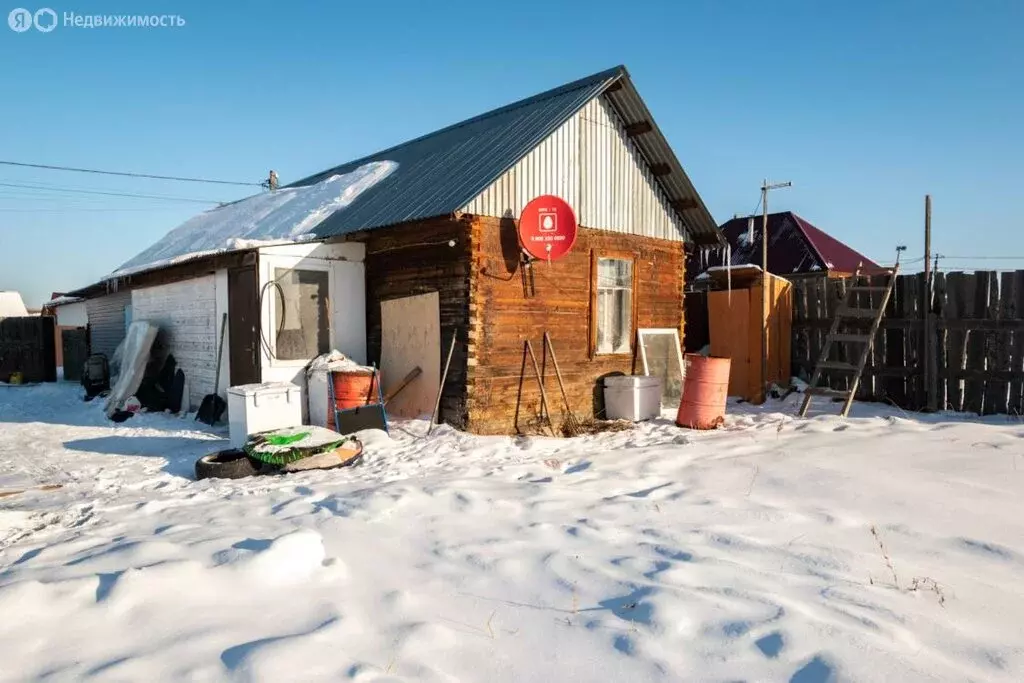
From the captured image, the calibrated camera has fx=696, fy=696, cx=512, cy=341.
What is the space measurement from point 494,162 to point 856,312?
6233 millimetres

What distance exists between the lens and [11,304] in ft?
128

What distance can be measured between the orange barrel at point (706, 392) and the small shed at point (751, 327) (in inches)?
110

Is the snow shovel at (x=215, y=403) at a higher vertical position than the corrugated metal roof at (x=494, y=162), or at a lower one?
lower

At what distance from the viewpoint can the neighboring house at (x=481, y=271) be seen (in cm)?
975

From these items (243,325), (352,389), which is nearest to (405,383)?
(352,389)

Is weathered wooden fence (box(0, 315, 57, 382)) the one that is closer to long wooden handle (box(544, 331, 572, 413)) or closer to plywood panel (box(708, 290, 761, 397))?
long wooden handle (box(544, 331, 572, 413))

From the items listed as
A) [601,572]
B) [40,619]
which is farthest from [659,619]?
[40,619]

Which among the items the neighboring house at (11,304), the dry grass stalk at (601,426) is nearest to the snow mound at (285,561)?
the dry grass stalk at (601,426)

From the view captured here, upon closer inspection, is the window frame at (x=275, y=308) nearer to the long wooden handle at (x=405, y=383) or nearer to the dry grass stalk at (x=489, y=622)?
the long wooden handle at (x=405, y=383)

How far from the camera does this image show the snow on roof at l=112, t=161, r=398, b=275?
12164 mm

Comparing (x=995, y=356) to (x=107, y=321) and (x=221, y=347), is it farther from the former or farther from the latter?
(x=107, y=321)

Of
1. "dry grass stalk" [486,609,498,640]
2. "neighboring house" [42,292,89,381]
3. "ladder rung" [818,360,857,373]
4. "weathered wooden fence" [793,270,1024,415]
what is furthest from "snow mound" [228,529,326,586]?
"neighboring house" [42,292,89,381]

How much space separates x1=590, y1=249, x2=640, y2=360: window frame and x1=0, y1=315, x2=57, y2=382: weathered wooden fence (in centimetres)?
1768

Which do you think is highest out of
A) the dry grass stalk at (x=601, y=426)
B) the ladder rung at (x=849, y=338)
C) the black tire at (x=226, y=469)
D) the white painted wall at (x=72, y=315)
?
the white painted wall at (x=72, y=315)
